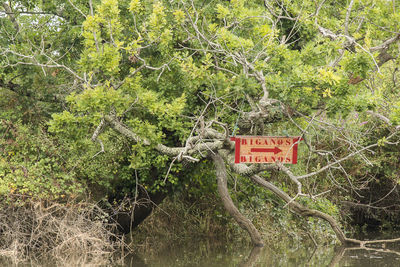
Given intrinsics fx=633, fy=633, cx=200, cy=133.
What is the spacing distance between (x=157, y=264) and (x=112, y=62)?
147 inches

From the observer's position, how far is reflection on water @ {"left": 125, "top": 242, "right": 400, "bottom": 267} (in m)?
10.5

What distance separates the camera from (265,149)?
26.5 ft

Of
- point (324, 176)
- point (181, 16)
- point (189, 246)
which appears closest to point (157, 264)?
point (189, 246)

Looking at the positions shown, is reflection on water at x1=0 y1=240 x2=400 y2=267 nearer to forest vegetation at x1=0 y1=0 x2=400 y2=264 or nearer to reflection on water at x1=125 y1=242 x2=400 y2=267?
reflection on water at x1=125 y1=242 x2=400 y2=267

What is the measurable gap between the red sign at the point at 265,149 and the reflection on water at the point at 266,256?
9.45ft

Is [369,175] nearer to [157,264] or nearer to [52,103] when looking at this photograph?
[157,264]

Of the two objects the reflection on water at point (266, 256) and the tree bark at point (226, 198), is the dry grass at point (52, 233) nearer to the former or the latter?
the reflection on water at point (266, 256)

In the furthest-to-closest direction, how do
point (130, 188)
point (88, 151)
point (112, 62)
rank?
point (130, 188)
point (88, 151)
point (112, 62)

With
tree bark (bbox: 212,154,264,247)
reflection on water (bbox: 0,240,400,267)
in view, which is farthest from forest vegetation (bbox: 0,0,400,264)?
reflection on water (bbox: 0,240,400,267)

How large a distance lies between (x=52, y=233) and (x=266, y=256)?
3.77 meters

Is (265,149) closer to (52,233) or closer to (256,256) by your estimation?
(256,256)

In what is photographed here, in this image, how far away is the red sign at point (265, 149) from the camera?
26.3ft

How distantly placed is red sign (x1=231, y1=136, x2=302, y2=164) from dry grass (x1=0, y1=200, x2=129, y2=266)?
11.0ft

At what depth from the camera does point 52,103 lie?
11375mm
